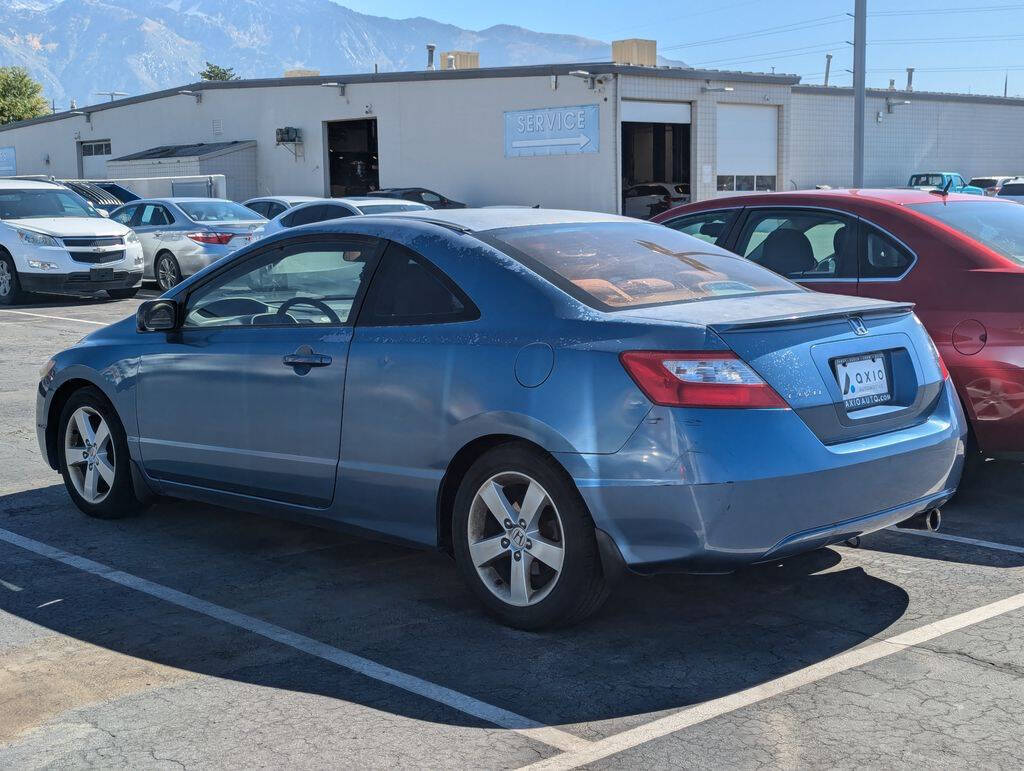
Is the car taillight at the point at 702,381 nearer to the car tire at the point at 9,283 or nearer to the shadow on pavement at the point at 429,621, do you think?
the shadow on pavement at the point at 429,621

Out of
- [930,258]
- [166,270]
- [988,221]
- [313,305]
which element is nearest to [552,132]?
[166,270]

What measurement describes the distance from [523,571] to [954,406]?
74.2 inches

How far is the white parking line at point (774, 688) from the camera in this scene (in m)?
3.61

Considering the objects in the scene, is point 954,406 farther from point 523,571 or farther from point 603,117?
point 603,117

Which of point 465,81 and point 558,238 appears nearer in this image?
point 558,238

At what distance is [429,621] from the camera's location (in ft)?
15.8

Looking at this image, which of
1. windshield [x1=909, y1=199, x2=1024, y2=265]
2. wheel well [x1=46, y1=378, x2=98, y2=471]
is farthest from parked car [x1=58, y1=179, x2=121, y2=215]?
windshield [x1=909, y1=199, x2=1024, y2=265]

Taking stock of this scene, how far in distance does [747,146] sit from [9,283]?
80.7 feet

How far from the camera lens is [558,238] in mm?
5188

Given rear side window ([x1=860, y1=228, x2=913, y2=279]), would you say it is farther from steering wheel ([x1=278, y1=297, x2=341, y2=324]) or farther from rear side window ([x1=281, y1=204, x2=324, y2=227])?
rear side window ([x1=281, y1=204, x2=324, y2=227])

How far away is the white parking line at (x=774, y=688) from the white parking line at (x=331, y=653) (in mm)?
90

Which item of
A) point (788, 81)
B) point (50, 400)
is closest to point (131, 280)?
point (50, 400)

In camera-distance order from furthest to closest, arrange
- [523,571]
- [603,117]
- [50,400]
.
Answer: [603,117] < [50,400] < [523,571]

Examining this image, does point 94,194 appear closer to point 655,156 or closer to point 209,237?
point 209,237
